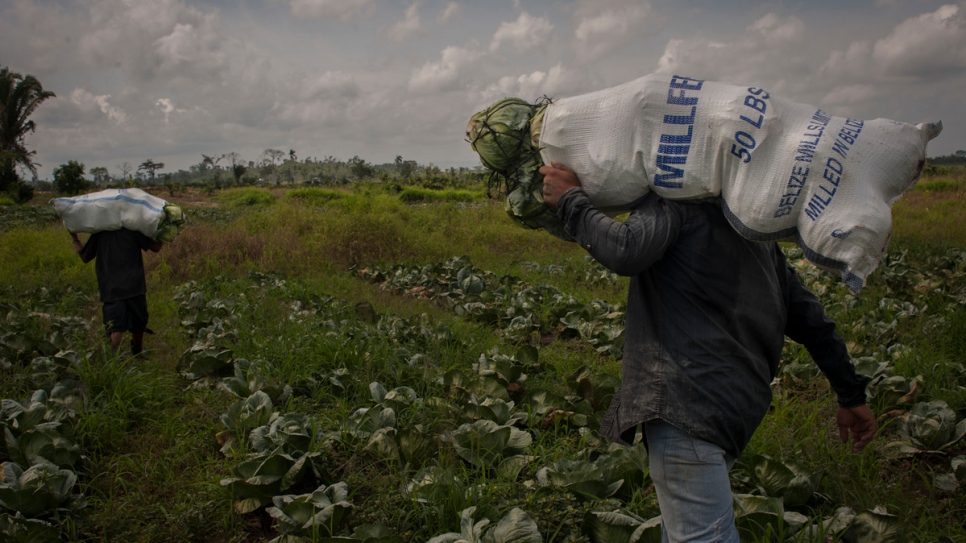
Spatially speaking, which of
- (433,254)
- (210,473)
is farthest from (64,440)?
(433,254)

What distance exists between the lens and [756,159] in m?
1.38

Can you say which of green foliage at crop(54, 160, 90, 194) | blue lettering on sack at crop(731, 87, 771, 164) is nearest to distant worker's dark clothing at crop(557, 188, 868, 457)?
blue lettering on sack at crop(731, 87, 771, 164)

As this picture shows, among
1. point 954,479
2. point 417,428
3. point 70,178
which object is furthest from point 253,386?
point 70,178

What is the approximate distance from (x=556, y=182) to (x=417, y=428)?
166 cm

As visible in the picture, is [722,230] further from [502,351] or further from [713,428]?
[502,351]

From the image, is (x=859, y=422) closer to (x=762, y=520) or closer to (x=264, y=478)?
(x=762, y=520)

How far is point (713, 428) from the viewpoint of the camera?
143 centimetres

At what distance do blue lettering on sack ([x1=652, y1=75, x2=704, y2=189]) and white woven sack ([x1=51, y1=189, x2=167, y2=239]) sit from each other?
171 inches

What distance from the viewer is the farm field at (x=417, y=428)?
7.51ft

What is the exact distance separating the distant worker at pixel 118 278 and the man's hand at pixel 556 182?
13.9ft

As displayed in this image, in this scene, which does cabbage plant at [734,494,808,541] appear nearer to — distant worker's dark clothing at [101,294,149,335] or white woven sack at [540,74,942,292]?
white woven sack at [540,74,942,292]

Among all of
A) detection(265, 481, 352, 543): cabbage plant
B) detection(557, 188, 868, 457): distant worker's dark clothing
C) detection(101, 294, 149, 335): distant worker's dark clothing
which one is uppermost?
detection(557, 188, 868, 457): distant worker's dark clothing

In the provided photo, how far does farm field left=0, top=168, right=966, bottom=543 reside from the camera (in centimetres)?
229

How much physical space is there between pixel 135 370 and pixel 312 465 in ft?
6.38
